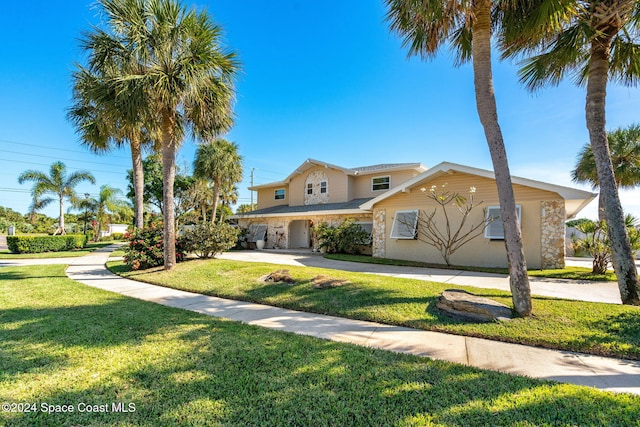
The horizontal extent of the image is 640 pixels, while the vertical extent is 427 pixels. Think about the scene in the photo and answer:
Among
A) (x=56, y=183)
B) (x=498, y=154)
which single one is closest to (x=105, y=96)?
(x=498, y=154)

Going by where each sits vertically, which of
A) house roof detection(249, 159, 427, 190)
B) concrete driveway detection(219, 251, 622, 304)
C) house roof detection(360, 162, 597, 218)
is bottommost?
concrete driveway detection(219, 251, 622, 304)

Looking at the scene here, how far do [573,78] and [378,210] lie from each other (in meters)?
9.06

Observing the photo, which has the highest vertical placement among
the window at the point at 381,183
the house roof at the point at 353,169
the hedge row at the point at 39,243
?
the house roof at the point at 353,169

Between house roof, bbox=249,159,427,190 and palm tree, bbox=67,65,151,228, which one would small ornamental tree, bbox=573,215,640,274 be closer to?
house roof, bbox=249,159,427,190

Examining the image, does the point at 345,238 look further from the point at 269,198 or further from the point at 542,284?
the point at 269,198

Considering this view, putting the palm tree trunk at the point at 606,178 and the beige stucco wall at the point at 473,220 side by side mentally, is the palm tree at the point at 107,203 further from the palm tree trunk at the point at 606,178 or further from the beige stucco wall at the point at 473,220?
the palm tree trunk at the point at 606,178

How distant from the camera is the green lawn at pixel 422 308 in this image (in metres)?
4.32

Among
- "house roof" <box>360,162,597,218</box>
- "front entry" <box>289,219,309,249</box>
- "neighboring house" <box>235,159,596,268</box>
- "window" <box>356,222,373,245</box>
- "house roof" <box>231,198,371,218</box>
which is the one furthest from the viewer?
"front entry" <box>289,219,309,249</box>

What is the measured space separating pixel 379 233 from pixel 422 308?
374 inches

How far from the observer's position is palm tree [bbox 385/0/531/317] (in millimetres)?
5305

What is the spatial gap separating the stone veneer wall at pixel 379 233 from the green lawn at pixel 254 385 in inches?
441

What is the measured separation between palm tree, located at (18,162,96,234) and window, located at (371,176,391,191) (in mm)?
26615

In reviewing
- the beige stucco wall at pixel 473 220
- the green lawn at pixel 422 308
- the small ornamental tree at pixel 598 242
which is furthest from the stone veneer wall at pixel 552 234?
the green lawn at pixel 422 308

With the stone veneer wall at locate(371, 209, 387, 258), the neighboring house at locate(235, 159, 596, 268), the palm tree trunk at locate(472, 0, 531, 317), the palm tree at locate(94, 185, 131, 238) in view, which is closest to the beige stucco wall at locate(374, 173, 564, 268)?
the neighboring house at locate(235, 159, 596, 268)
